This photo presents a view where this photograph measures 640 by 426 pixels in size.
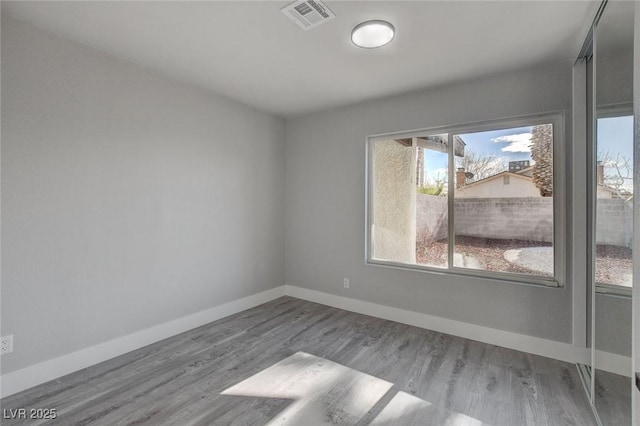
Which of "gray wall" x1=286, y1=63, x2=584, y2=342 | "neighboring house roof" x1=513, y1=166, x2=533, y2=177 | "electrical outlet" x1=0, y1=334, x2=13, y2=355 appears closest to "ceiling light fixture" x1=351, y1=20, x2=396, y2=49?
"gray wall" x1=286, y1=63, x2=584, y2=342

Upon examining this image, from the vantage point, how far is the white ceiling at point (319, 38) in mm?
1906

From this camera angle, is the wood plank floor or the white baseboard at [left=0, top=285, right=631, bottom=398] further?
the white baseboard at [left=0, top=285, right=631, bottom=398]

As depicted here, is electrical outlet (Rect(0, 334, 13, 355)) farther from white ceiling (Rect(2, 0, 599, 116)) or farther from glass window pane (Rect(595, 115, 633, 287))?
glass window pane (Rect(595, 115, 633, 287))

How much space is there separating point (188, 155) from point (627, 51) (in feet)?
11.0

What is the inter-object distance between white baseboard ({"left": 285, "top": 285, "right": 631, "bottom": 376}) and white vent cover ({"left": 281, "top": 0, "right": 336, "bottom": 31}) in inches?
105

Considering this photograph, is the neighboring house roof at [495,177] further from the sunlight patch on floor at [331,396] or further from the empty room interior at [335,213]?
the sunlight patch on floor at [331,396]

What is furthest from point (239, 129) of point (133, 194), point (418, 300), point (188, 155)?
point (418, 300)

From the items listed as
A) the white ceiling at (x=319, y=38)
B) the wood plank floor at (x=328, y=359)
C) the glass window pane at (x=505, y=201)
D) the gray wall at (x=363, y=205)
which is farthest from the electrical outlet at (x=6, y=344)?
the glass window pane at (x=505, y=201)

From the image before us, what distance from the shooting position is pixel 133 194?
2.66 meters

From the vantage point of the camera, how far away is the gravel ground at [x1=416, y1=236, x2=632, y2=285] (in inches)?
68.2

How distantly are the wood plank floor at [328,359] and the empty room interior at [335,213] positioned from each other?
2 centimetres

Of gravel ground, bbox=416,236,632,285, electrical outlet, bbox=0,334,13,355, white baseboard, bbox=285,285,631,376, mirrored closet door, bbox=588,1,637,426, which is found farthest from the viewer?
white baseboard, bbox=285,285,631,376

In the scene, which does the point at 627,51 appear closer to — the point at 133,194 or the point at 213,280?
the point at 133,194

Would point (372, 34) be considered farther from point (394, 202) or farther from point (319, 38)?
point (394, 202)
